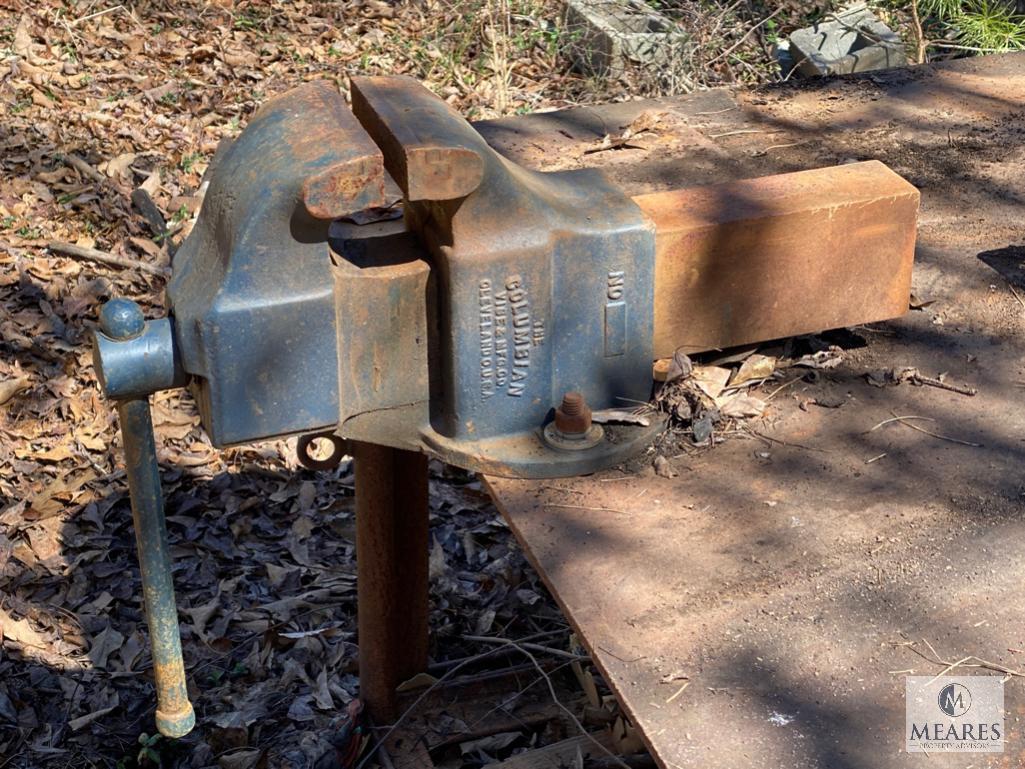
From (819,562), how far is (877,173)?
0.76 metres

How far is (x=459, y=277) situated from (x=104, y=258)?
3.10 m

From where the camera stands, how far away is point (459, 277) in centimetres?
174

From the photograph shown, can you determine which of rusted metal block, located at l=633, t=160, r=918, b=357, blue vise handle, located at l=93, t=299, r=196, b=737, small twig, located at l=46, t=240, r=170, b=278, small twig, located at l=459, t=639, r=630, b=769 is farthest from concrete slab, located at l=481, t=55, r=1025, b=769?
small twig, located at l=46, t=240, r=170, b=278

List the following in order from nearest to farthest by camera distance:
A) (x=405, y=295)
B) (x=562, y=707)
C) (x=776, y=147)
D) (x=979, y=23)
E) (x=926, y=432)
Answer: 1. (x=405, y=295)
2. (x=926, y=432)
3. (x=776, y=147)
4. (x=562, y=707)
5. (x=979, y=23)

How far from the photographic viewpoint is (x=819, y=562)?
1.72 m

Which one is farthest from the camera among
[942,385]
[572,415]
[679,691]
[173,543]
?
[173,543]

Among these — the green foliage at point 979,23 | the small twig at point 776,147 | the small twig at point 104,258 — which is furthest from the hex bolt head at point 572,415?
the green foliage at point 979,23

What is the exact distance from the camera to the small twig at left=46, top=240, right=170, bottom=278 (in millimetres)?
4473

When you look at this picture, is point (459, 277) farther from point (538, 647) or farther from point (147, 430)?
point (538, 647)

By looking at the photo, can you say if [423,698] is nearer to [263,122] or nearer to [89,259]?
[263,122]

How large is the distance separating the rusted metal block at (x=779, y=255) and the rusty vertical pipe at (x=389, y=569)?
703mm

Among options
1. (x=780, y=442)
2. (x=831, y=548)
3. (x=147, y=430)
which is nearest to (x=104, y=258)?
(x=147, y=430)

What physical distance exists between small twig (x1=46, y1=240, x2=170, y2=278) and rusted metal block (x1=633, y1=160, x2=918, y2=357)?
286cm

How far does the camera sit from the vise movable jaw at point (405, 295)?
1.68 m
